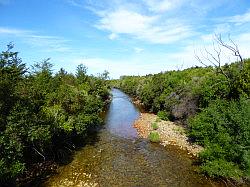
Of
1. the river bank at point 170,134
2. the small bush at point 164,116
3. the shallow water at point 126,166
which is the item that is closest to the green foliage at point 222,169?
the shallow water at point 126,166

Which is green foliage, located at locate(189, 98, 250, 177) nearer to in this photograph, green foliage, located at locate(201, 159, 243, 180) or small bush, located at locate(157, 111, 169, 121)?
green foliage, located at locate(201, 159, 243, 180)

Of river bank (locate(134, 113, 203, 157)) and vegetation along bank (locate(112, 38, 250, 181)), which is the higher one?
vegetation along bank (locate(112, 38, 250, 181))

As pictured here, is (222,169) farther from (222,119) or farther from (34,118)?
(34,118)

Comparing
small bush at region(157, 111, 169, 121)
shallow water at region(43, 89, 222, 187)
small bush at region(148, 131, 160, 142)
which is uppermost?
small bush at region(157, 111, 169, 121)

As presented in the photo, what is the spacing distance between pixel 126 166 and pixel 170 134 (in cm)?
1088

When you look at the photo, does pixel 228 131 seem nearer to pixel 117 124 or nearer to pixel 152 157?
pixel 152 157

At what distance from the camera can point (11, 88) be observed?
17875 millimetres

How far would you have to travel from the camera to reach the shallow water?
21.2 meters

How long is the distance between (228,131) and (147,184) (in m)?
7.81

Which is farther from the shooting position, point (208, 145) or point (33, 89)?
point (208, 145)

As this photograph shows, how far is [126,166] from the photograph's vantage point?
24312 mm

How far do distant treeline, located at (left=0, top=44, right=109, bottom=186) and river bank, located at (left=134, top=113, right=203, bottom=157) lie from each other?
758 centimetres

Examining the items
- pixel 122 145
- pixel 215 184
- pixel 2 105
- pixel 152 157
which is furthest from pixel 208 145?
pixel 2 105

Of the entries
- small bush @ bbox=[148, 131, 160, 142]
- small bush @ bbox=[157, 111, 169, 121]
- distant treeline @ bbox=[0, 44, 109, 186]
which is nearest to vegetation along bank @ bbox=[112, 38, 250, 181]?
small bush @ bbox=[148, 131, 160, 142]
